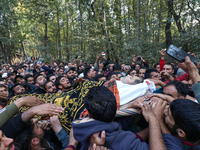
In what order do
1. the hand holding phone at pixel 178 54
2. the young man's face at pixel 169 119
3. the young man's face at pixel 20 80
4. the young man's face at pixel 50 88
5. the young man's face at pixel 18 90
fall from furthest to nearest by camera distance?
1. the young man's face at pixel 20 80
2. the young man's face at pixel 18 90
3. the young man's face at pixel 50 88
4. the hand holding phone at pixel 178 54
5. the young man's face at pixel 169 119

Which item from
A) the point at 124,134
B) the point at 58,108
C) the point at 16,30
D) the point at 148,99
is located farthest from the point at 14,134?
the point at 16,30

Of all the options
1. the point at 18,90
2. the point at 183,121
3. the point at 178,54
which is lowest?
the point at 18,90

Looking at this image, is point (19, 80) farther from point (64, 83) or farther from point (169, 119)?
point (169, 119)

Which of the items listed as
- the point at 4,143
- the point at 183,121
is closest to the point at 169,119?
the point at 183,121

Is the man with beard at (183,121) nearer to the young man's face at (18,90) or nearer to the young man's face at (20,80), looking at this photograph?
the young man's face at (18,90)

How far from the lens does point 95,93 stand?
1.29 metres

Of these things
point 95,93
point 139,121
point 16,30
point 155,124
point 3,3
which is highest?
point 3,3

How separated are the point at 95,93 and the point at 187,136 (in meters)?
0.98

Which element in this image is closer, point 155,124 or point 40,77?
point 155,124

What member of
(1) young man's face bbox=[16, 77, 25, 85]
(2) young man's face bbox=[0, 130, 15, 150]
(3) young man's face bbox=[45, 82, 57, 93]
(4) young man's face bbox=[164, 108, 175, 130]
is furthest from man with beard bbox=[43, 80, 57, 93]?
(4) young man's face bbox=[164, 108, 175, 130]

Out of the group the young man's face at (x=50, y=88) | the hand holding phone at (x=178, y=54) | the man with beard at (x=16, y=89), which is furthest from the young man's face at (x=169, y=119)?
the man with beard at (x=16, y=89)

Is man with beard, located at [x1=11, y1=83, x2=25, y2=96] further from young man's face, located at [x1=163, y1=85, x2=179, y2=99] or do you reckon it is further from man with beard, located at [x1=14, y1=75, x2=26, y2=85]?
young man's face, located at [x1=163, y1=85, x2=179, y2=99]

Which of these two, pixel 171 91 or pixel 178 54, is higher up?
pixel 178 54

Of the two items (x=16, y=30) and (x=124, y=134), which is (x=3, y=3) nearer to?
(x=16, y=30)
